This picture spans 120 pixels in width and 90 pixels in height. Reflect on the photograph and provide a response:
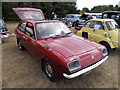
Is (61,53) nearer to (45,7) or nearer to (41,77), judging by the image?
(41,77)

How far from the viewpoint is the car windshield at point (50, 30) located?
10.00ft

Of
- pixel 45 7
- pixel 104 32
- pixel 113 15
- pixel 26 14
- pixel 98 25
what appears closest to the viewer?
pixel 104 32

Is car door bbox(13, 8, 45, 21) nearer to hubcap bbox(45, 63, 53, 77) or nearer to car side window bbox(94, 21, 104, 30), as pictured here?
car side window bbox(94, 21, 104, 30)

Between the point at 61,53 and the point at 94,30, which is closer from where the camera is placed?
the point at 61,53

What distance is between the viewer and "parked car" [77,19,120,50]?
4.07 meters

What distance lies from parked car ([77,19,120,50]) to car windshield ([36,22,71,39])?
185 cm

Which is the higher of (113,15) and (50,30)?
(113,15)

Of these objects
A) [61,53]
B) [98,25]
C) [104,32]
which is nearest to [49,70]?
[61,53]

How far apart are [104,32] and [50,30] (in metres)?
2.58

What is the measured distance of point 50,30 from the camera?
3.20 meters

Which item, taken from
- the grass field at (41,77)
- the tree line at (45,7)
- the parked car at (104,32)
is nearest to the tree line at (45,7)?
the tree line at (45,7)

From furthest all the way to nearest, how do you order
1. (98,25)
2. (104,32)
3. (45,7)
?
1. (45,7)
2. (98,25)
3. (104,32)

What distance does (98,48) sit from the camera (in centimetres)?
260

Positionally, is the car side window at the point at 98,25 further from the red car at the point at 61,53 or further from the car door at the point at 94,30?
the red car at the point at 61,53
